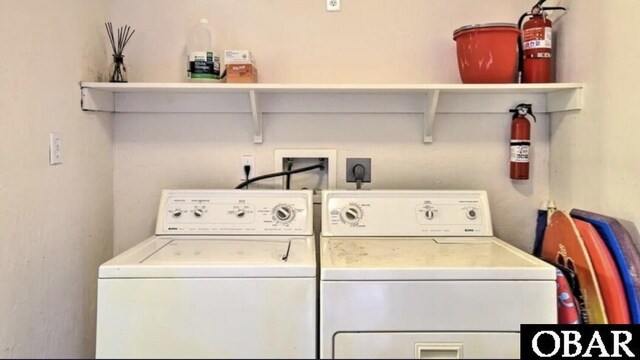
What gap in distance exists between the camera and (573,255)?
58.6 inches

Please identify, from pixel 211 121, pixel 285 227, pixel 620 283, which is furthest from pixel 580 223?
pixel 211 121

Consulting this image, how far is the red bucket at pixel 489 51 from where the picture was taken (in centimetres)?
170

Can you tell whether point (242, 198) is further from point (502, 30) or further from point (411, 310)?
point (502, 30)

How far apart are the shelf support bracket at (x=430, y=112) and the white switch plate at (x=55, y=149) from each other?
1274 mm

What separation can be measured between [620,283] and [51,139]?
5.63ft

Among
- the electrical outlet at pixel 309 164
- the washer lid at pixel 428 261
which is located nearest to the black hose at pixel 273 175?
the electrical outlet at pixel 309 164

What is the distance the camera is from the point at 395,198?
69.4 inches

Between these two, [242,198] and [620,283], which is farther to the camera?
[242,198]

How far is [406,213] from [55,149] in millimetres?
1175

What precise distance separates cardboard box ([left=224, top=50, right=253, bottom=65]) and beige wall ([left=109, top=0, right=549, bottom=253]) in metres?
0.15

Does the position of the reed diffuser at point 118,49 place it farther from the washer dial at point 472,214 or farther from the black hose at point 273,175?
the washer dial at point 472,214

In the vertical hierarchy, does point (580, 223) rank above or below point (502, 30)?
below

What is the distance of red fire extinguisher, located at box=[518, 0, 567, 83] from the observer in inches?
68.4

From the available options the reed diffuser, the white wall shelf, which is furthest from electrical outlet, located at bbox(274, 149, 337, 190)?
the reed diffuser
